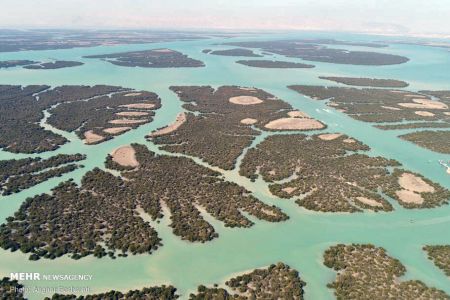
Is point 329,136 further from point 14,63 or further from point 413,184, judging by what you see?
point 14,63

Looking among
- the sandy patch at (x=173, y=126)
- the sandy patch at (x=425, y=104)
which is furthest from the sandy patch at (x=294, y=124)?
the sandy patch at (x=425, y=104)

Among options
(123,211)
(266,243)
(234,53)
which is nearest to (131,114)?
(123,211)

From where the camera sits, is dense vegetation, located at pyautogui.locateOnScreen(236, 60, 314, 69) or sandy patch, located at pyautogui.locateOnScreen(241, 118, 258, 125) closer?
sandy patch, located at pyautogui.locateOnScreen(241, 118, 258, 125)

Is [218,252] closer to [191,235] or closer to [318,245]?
[191,235]

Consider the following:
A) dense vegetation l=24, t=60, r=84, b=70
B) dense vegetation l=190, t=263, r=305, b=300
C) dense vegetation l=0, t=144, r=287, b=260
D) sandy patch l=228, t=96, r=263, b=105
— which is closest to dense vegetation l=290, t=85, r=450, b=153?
sandy patch l=228, t=96, r=263, b=105

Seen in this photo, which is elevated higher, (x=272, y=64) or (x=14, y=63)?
(x=272, y=64)

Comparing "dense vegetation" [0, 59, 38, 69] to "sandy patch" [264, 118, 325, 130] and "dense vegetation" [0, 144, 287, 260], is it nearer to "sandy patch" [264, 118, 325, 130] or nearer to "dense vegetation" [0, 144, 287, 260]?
"dense vegetation" [0, 144, 287, 260]
